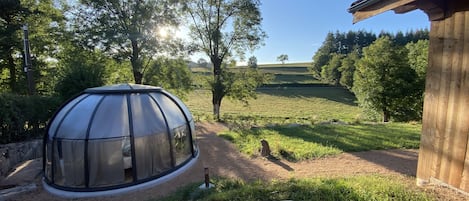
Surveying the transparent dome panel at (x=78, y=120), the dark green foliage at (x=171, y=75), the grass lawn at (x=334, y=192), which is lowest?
the grass lawn at (x=334, y=192)

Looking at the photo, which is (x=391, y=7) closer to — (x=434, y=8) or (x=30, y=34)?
(x=434, y=8)

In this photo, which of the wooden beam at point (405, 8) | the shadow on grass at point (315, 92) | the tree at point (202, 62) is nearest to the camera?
the wooden beam at point (405, 8)

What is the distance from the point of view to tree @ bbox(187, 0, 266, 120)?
16531 millimetres

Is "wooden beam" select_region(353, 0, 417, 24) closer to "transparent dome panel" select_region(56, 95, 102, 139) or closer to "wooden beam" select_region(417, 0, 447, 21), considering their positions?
"wooden beam" select_region(417, 0, 447, 21)

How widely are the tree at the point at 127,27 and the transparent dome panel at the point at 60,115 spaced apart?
8039 mm

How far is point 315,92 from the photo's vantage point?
37219mm

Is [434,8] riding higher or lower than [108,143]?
higher

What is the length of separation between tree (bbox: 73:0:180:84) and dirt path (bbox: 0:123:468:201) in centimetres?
824

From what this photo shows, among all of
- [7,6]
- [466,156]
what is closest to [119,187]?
[466,156]

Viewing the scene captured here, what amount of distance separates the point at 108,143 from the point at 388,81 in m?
20.3

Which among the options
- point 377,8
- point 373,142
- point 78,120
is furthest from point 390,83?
point 78,120

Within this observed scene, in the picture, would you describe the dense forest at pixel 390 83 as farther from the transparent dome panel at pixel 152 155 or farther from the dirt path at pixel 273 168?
Result: the transparent dome panel at pixel 152 155

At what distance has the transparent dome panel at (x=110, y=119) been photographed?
19.9 ft

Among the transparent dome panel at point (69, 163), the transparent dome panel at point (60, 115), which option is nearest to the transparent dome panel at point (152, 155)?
the transparent dome panel at point (69, 163)
